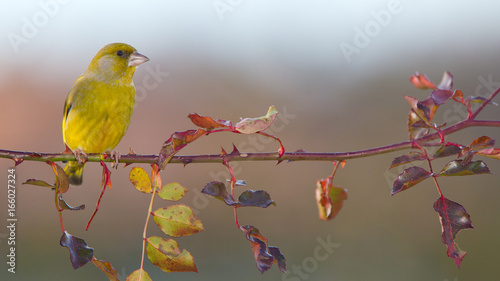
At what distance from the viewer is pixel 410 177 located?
1.26m

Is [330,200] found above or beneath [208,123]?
beneath

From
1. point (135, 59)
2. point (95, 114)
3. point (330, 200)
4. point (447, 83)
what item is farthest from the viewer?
point (135, 59)

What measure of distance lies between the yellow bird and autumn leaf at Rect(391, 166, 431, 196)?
1.80m

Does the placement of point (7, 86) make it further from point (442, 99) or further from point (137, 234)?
point (442, 99)

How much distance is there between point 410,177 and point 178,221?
61 centimetres

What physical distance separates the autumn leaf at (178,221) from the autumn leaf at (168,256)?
0.03 m

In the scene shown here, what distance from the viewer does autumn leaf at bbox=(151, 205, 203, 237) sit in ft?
4.13

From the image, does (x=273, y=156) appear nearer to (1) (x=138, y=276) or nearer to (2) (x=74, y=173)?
(1) (x=138, y=276)

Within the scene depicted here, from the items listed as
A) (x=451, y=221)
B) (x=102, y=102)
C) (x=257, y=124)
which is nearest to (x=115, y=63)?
(x=102, y=102)

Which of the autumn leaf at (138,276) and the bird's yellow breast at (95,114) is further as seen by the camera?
the bird's yellow breast at (95,114)

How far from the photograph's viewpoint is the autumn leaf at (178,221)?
1259 mm

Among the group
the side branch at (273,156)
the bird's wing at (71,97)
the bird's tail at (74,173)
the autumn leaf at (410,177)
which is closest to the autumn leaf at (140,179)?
the side branch at (273,156)

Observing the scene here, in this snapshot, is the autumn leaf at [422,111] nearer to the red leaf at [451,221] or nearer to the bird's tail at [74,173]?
the red leaf at [451,221]

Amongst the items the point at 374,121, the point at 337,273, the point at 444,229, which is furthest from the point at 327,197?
the point at 374,121
